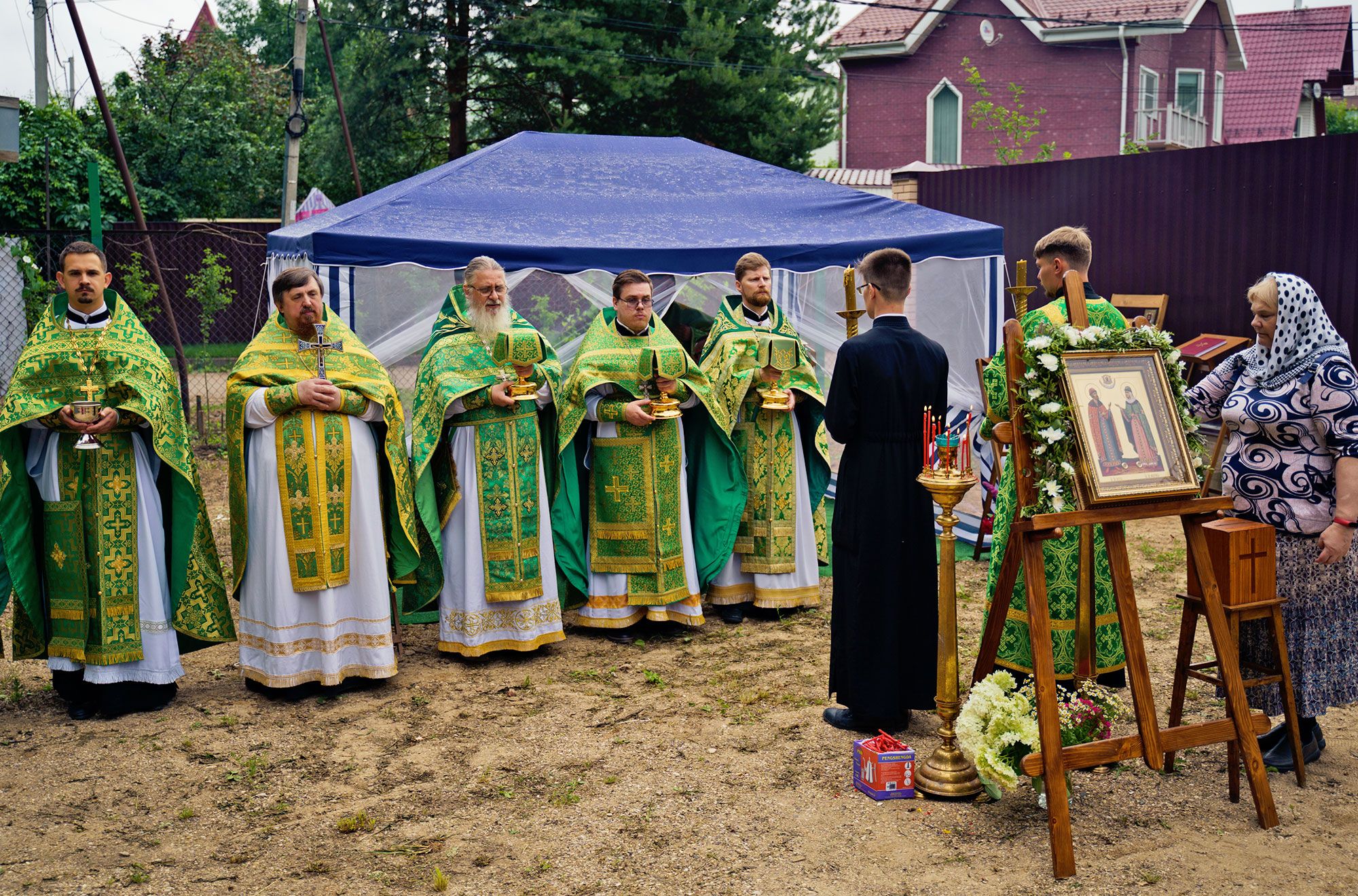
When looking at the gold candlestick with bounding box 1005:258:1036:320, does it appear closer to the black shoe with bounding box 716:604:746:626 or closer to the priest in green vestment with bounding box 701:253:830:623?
the priest in green vestment with bounding box 701:253:830:623

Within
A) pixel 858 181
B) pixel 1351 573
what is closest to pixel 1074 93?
pixel 858 181

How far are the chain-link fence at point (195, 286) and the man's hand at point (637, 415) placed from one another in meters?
8.42

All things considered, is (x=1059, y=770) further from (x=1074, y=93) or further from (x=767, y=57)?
(x=1074, y=93)

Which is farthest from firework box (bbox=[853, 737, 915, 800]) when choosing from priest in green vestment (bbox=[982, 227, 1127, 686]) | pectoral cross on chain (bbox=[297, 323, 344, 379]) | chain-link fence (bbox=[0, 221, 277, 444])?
chain-link fence (bbox=[0, 221, 277, 444])

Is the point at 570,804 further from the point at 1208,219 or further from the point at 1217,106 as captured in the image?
the point at 1217,106

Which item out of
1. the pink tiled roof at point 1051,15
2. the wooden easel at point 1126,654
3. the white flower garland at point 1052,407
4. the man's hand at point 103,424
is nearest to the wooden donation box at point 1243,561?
the wooden easel at point 1126,654

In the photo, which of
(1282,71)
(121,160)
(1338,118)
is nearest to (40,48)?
(121,160)

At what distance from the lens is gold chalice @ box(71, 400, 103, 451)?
484cm

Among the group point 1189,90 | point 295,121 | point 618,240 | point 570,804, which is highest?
point 1189,90

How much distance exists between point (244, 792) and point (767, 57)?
19001 millimetres

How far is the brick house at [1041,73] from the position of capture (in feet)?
80.5

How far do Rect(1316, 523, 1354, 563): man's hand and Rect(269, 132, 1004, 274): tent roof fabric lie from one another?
411 centimetres

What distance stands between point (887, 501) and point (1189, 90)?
996 inches

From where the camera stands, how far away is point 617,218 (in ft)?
25.8
